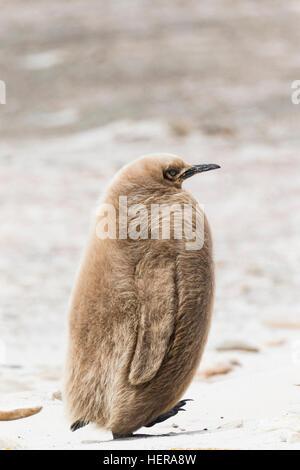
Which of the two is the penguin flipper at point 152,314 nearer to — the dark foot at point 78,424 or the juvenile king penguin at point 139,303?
the juvenile king penguin at point 139,303

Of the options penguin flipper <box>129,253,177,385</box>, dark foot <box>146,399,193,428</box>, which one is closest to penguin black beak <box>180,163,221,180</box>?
penguin flipper <box>129,253,177,385</box>

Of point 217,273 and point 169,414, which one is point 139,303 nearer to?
point 169,414

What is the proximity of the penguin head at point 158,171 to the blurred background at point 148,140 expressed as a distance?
78cm

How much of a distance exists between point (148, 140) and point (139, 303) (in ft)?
15.7

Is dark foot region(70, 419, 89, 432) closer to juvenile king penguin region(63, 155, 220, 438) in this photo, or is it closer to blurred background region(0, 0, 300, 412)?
juvenile king penguin region(63, 155, 220, 438)

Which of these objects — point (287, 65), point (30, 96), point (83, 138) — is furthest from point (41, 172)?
point (287, 65)

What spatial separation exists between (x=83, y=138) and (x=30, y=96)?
6.05ft

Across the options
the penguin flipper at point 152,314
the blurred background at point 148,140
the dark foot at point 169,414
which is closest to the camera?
the penguin flipper at point 152,314

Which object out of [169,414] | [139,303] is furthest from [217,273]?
[139,303]

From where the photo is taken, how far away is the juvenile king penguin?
1.68m

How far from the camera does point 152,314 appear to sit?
1674 mm

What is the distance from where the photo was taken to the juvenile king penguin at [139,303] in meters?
1.68

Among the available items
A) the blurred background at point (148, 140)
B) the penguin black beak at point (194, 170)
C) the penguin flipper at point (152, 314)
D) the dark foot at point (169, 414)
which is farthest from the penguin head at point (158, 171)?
the blurred background at point (148, 140)

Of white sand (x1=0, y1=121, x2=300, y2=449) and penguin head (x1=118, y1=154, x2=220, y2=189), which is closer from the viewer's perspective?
penguin head (x1=118, y1=154, x2=220, y2=189)
